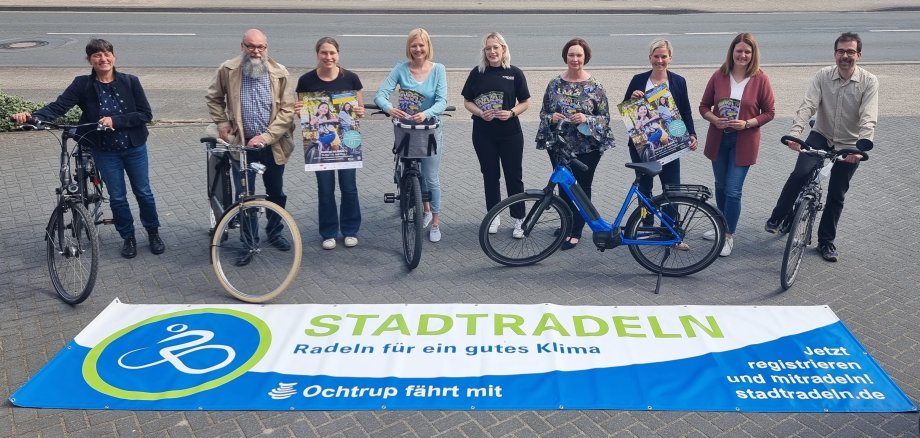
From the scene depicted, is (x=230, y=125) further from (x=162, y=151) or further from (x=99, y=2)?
(x=99, y=2)

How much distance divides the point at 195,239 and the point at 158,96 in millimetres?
6310

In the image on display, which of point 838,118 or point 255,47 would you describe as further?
point 838,118

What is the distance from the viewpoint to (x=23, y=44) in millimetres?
17359

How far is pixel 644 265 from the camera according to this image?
6555mm

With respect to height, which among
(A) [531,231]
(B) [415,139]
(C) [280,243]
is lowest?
(C) [280,243]

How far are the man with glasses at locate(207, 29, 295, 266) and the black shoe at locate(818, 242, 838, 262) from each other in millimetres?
4737

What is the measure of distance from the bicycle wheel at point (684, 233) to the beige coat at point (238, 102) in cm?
303

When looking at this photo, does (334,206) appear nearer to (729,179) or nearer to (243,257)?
(243,257)

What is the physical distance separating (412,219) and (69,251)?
272cm

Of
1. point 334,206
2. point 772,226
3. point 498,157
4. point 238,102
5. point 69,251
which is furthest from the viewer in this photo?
point 772,226

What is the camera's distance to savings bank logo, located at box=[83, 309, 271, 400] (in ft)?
16.0

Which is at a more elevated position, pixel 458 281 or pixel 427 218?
pixel 427 218

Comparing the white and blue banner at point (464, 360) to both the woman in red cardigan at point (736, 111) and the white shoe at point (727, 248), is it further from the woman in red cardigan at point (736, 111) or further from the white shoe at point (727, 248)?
the woman in red cardigan at point (736, 111)

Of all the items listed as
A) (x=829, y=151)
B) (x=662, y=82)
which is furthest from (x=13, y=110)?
(x=829, y=151)
